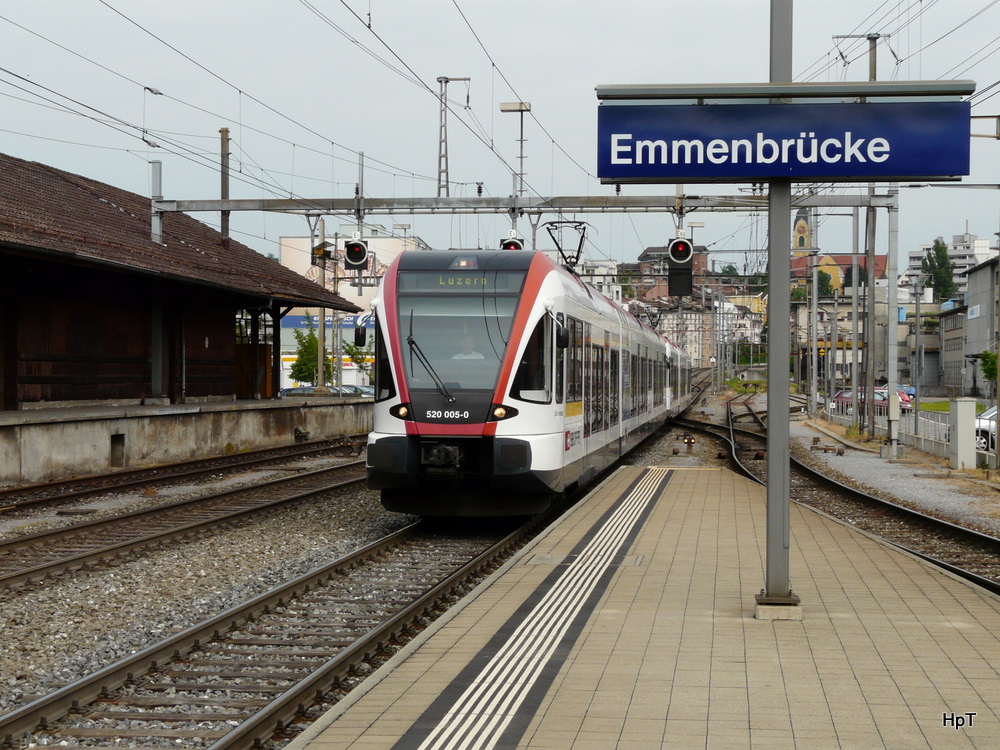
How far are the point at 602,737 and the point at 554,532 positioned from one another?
278 inches

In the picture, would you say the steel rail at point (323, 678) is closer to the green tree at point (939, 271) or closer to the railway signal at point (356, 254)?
the railway signal at point (356, 254)

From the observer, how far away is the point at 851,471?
78.0 feet

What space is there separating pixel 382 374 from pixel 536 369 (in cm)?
174

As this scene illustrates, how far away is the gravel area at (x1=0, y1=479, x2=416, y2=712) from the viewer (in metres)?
7.29

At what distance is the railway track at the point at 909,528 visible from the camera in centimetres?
1134

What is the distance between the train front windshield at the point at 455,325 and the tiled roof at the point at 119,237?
776cm

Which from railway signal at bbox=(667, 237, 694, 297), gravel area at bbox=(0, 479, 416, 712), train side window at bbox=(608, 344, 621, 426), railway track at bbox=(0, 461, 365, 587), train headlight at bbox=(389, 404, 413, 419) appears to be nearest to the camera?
gravel area at bbox=(0, 479, 416, 712)

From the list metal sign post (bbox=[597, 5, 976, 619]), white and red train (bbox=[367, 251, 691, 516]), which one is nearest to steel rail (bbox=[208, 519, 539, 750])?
white and red train (bbox=[367, 251, 691, 516])

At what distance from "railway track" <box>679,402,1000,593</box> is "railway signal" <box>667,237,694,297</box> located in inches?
158

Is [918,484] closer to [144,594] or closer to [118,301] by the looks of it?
[144,594]

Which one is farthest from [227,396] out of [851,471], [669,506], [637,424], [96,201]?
[669,506]

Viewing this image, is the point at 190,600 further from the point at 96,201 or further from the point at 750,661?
the point at 96,201

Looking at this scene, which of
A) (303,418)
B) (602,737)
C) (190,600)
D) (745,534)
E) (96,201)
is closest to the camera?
(602,737)

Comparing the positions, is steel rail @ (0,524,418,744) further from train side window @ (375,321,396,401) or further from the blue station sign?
the blue station sign
